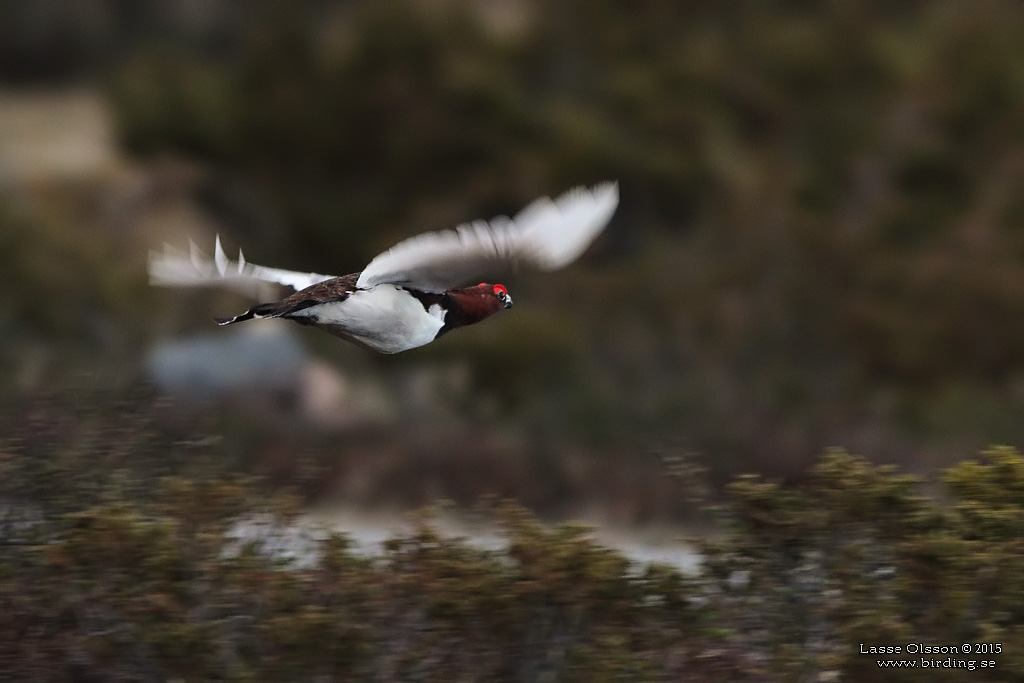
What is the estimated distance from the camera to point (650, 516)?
1280cm

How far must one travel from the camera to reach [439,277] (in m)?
5.71

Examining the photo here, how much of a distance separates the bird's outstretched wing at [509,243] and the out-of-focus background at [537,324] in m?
0.83

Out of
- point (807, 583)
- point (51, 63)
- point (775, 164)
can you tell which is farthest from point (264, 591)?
point (51, 63)

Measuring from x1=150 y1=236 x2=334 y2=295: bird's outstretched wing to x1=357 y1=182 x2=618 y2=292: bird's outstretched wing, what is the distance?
0.66 metres

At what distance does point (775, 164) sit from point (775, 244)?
247cm

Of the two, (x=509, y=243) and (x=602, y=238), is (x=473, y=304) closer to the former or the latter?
(x=509, y=243)

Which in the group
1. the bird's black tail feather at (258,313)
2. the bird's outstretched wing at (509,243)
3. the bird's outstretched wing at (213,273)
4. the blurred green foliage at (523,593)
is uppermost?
the bird's outstretched wing at (213,273)

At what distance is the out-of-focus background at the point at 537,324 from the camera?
522 centimetres

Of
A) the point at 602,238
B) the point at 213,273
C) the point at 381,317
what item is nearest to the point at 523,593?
the point at 381,317

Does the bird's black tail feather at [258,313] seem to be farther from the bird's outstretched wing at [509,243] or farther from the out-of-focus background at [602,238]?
the out-of-focus background at [602,238]

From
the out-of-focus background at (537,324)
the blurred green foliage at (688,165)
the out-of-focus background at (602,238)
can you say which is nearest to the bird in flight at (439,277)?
the out-of-focus background at (537,324)

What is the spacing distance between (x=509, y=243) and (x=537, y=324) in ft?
40.9

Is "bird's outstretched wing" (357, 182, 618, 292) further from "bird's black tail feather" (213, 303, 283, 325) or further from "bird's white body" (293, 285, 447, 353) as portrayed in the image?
"bird's black tail feather" (213, 303, 283, 325)

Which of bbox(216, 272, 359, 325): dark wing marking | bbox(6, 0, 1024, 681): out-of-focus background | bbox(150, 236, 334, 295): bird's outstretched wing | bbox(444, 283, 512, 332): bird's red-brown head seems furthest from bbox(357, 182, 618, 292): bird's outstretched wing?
bbox(6, 0, 1024, 681): out-of-focus background
